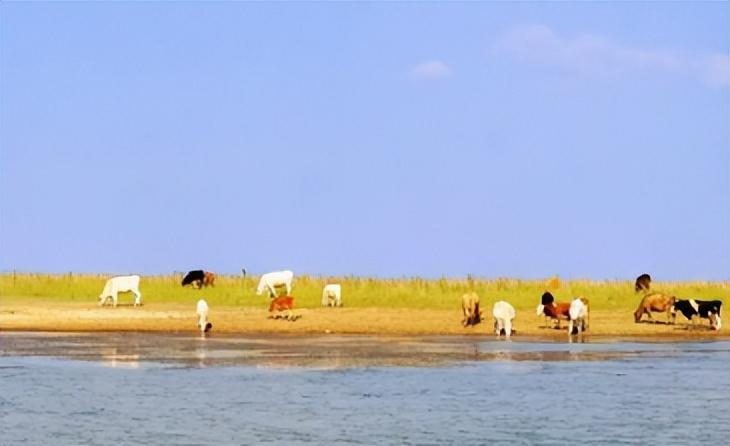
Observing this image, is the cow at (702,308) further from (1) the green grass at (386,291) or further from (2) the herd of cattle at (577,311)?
(1) the green grass at (386,291)

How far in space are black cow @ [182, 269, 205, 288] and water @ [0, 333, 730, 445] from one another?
1806 cm

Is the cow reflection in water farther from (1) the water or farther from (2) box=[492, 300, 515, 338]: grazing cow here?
(1) the water

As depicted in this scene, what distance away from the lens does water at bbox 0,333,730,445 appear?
1723 cm

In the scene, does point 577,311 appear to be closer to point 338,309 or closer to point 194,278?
point 338,309

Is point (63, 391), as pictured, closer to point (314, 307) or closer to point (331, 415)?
point (331, 415)

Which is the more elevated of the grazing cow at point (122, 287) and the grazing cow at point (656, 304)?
the grazing cow at point (122, 287)

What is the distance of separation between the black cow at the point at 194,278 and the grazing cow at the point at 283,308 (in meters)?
11.1

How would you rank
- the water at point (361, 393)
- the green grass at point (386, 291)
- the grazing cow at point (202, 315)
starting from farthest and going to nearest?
the green grass at point (386, 291)
the grazing cow at point (202, 315)
the water at point (361, 393)

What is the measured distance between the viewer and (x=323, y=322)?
39250 mm

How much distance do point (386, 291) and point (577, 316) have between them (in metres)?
12.4

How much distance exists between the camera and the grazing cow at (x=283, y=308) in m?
39.7

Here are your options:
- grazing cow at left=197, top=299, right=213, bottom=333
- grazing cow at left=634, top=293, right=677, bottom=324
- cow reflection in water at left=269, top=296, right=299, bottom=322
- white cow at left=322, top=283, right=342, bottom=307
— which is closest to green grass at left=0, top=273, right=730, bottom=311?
white cow at left=322, top=283, right=342, bottom=307

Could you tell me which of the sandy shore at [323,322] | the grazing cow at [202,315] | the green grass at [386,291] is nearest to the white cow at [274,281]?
the green grass at [386,291]

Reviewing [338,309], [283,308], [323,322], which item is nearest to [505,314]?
[323,322]
